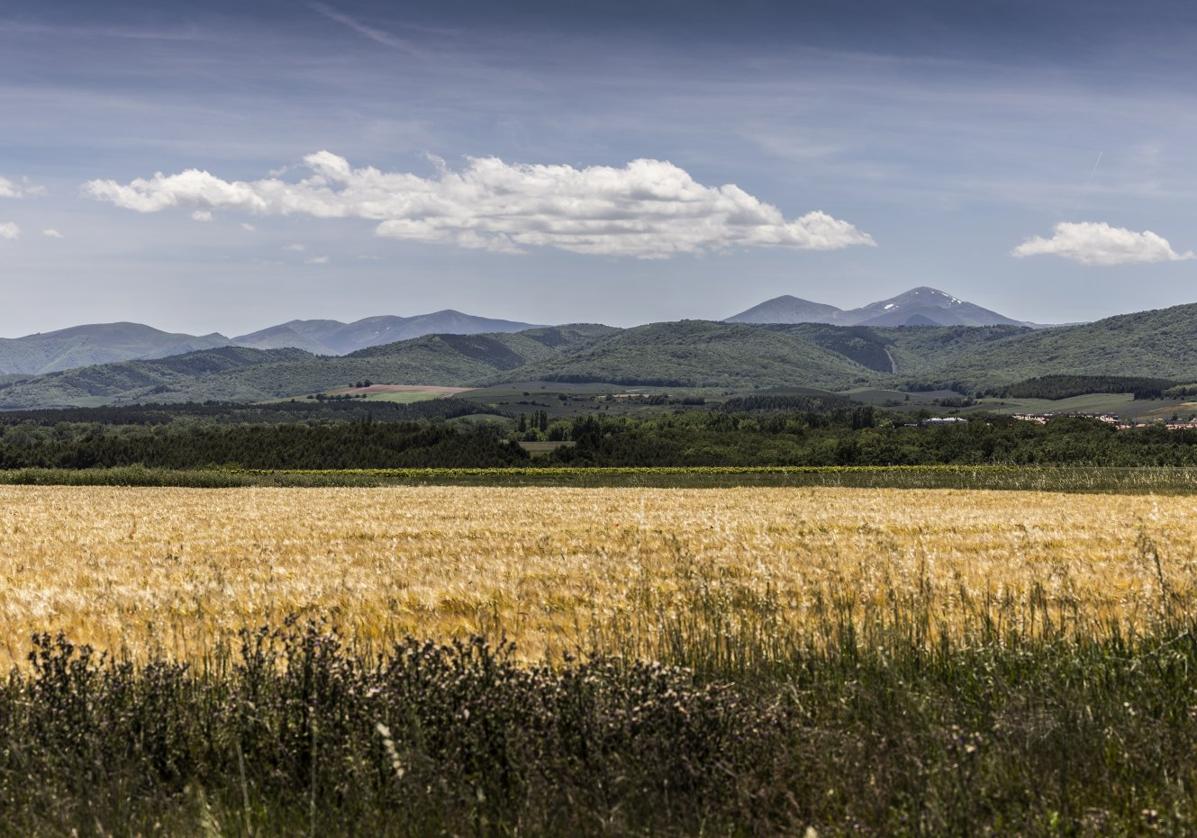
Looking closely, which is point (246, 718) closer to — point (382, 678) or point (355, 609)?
point (382, 678)

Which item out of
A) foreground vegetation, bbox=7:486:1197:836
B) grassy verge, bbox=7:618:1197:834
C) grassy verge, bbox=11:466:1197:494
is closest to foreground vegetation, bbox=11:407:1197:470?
grassy verge, bbox=11:466:1197:494

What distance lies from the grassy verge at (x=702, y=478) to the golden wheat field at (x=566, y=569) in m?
28.7

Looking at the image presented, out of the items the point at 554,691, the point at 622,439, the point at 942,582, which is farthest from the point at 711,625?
the point at 622,439

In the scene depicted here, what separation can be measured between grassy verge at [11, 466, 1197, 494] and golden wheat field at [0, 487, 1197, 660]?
2869 centimetres

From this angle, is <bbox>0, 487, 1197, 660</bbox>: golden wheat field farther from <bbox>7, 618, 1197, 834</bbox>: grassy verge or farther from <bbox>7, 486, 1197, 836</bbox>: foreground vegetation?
<bbox>7, 618, 1197, 834</bbox>: grassy verge

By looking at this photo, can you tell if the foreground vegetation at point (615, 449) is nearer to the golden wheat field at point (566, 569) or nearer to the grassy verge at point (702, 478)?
the grassy verge at point (702, 478)

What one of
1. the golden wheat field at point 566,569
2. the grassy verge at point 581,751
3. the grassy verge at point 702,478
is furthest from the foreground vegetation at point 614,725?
the grassy verge at point 702,478

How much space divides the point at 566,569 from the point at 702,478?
69.4 m

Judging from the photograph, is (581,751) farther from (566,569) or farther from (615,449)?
(615,449)

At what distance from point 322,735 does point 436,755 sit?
91 centimetres

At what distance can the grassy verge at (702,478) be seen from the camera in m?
69.4

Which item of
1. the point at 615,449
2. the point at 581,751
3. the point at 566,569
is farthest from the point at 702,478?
the point at 581,751

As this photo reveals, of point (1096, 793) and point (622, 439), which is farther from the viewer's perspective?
A: point (622, 439)

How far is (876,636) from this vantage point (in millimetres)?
10555
